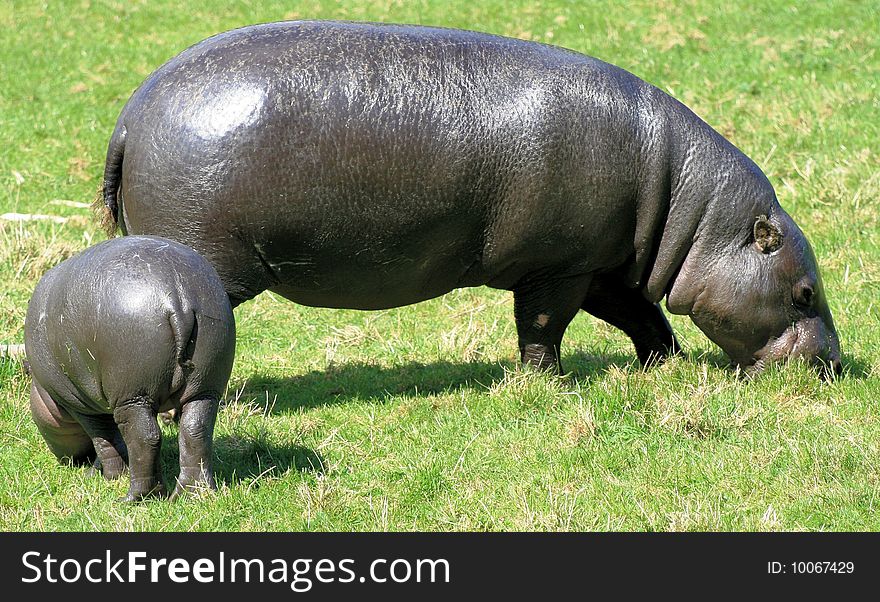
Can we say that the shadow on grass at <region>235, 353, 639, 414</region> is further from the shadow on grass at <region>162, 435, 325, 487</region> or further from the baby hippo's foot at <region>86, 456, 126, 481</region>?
the baby hippo's foot at <region>86, 456, 126, 481</region>

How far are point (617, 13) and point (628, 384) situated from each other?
31.5ft

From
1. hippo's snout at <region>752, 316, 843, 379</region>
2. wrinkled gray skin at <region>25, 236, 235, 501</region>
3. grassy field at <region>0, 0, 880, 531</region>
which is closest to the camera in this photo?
wrinkled gray skin at <region>25, 236, 235, 501</region>

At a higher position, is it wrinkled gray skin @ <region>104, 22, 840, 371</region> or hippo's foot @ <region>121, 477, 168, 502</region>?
wrinkled gray skin @ <region>104, 22, 840, 371</region>

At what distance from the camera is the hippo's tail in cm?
605

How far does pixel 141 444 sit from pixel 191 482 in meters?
0.30

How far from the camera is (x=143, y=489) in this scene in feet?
16.3

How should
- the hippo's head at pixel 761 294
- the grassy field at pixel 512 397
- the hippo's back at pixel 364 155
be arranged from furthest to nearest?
the hippo's head at pixel 761 294 → the hippo's back at pixel 364 155 → the grassy field at pixel 512 397

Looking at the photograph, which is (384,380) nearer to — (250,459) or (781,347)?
(250,459)

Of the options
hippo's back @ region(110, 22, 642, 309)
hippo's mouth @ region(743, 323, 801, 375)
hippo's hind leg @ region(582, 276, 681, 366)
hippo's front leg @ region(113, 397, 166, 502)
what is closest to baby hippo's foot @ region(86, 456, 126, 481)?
hippo's front leg @ region(113, 397, 166, 502)

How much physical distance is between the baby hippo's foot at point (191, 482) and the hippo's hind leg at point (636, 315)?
127 inches

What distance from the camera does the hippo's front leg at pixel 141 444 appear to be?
190 inches

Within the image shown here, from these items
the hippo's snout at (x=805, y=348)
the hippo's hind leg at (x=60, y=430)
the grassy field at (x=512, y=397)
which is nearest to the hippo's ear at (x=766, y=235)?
the hippo's snout at (x=805, y=348)

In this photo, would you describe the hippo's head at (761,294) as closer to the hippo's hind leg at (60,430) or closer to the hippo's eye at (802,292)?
the hippo's eye at (802,292)

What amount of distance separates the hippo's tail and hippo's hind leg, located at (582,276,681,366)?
Result: 303 centimetres
